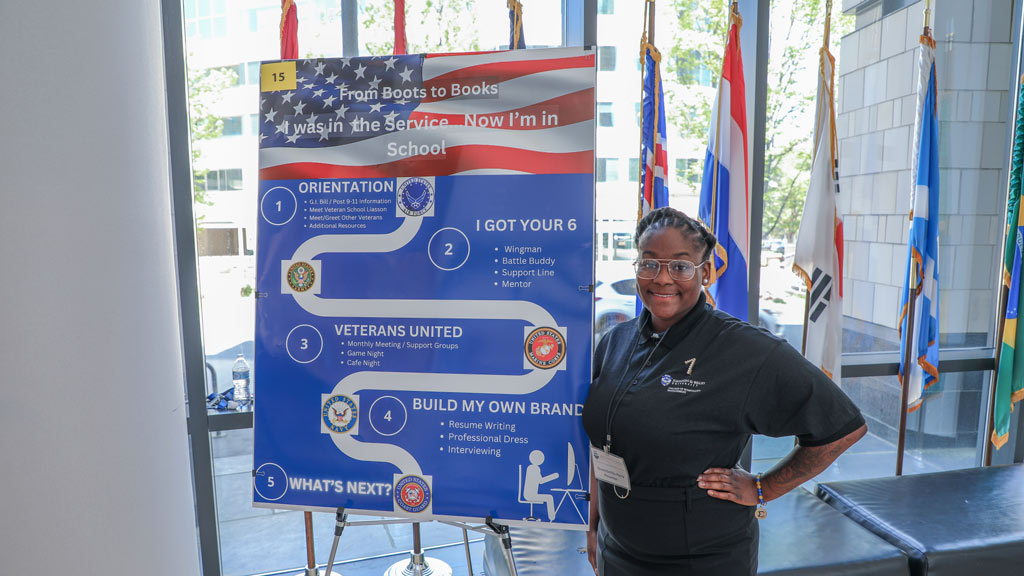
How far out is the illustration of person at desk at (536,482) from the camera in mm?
1722

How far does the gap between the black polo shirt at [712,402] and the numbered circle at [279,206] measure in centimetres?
111

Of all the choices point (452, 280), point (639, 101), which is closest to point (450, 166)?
point (452, 280)

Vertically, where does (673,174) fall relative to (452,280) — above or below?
above

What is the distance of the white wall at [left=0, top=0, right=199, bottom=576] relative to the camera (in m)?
1.48

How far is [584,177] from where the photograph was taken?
5.56 ft

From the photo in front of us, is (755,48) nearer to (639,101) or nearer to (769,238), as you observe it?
(639,101)

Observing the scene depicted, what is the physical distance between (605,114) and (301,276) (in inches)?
69.2

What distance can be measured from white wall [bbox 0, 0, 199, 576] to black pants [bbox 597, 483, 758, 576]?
138cm

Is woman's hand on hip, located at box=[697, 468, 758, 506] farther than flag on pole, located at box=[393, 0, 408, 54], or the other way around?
flag on pole, located at box=[393, 0, 408, 54]

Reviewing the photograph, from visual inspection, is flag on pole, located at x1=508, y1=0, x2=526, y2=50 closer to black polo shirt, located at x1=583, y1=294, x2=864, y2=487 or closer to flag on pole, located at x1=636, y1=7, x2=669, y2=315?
flag on pole, located at x1=636, y1=7, x2=669, y2=315

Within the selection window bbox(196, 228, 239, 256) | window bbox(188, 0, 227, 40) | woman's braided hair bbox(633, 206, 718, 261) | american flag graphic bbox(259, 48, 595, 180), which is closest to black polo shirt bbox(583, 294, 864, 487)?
woman's braided hair bbox(633, 206, 718, 261)

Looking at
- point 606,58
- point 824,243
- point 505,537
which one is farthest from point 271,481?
point 824,243

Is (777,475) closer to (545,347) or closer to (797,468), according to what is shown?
(797,468)

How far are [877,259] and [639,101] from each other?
1.59m
